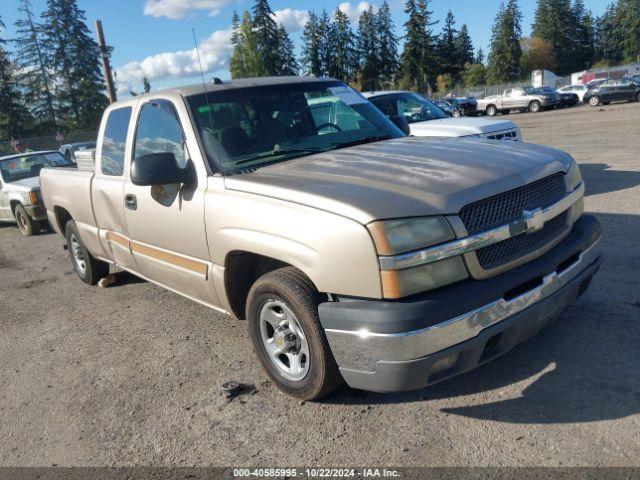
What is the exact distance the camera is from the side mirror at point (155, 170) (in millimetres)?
3455

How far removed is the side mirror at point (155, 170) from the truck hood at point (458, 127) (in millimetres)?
5092

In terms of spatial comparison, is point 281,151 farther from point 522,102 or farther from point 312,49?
point 312,49

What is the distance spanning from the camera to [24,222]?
34.2ft

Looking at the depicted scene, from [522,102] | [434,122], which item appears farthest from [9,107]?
[434,122]

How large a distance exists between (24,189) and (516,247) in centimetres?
976

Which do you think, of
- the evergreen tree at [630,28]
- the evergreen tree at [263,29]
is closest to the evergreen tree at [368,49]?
the evergreen tree at [630,28]

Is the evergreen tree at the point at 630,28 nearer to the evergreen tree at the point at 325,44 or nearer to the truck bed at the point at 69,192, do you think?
the evergreen tree at the point at 325,44

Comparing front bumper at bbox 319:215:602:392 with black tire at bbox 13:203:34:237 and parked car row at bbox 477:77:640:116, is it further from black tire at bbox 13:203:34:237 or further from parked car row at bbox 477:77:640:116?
parked car row at bbox 477:77:640:116

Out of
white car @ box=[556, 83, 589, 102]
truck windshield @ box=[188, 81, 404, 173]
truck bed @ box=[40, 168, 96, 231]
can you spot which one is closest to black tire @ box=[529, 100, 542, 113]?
white car @ box=[556, 83, 589, 102]

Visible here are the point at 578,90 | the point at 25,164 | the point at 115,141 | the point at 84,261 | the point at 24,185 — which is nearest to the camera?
the point at 115,141

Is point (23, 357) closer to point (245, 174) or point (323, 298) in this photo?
point (245, 174)

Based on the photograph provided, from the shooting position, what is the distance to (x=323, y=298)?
9.70 ft

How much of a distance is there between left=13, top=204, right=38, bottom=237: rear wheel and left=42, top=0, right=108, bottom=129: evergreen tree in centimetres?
4814

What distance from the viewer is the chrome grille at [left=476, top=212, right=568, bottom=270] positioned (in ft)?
9.09
